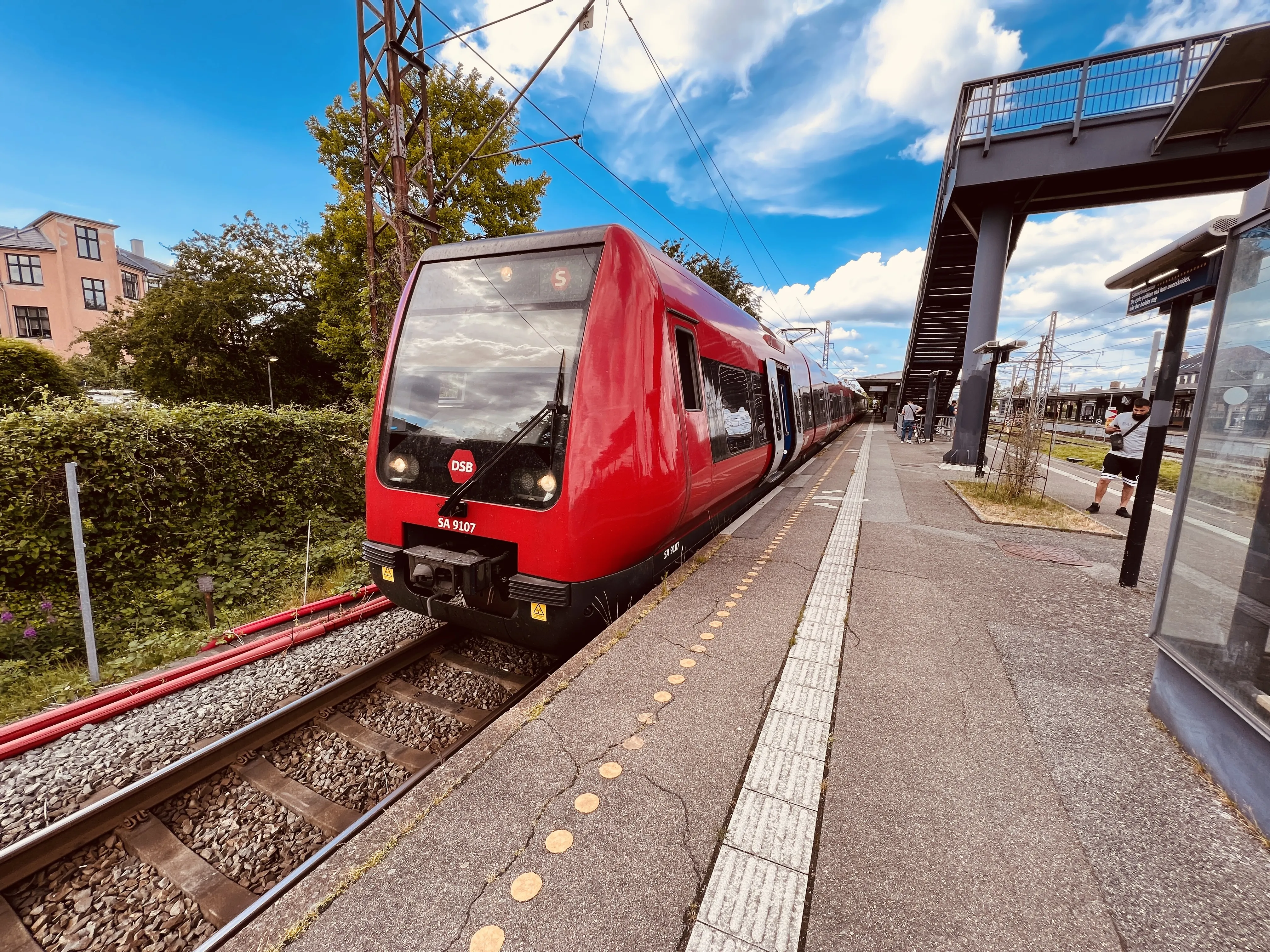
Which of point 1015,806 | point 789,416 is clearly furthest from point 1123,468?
point 1015,806

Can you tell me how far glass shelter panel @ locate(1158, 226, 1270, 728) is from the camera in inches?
88.4

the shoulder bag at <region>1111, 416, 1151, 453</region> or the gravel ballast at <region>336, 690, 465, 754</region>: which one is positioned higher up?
the shoulder bag at <region>1111, 416, 1151, 453</region>

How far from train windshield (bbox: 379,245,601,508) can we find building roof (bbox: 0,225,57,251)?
156 ft

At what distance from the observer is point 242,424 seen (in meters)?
6.01

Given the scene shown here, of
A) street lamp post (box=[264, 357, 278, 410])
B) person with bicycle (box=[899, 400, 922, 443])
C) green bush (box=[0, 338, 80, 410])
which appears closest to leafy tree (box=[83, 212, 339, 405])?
street lamp post (box=[264, 357, 278, 410])

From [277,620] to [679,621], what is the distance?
345 cm

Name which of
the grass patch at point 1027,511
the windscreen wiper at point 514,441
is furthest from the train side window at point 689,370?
the grass patch at point 1027,511

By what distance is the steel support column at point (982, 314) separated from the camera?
43.0 ft

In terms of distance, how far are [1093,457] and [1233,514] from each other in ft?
69.6

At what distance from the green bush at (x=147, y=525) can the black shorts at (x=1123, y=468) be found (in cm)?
999

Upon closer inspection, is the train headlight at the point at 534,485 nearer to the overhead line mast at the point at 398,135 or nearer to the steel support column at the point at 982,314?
the overhead line mast at the point at 398,135

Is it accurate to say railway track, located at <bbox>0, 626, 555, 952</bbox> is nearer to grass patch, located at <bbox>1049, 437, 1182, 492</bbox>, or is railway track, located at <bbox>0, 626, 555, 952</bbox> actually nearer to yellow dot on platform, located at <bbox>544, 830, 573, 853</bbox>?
yellow dot on platform, located at <bbox>544, 830, 573, 853</bbox>

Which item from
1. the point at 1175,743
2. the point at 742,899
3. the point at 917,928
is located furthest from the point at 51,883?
the point at 1175,743

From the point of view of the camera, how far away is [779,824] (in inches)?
74.9
